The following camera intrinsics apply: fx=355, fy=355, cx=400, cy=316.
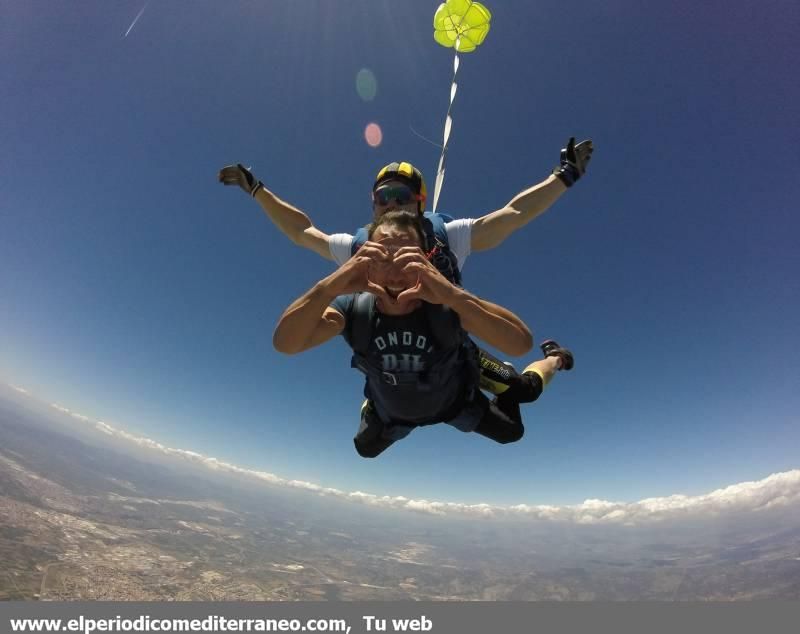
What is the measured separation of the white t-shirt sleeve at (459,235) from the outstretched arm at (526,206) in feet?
0.17

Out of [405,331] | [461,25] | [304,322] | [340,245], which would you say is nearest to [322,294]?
[304,322]

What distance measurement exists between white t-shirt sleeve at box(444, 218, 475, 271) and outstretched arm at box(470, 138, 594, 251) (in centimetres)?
5

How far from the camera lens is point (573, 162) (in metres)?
3.17

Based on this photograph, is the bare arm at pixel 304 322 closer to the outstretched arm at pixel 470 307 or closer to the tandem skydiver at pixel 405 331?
the tandem skydiver at pixel 405 331

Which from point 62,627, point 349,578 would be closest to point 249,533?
point 349,578

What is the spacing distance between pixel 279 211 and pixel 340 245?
92 centimetres

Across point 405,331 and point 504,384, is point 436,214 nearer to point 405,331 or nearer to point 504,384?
point 405,331

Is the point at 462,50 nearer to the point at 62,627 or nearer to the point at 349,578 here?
the point at 62,627

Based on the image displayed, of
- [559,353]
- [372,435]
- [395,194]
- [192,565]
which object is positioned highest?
[395,194]

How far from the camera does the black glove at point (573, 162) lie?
3135 millimetres

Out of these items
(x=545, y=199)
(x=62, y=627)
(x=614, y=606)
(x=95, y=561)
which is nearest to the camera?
(x=545, y=199)

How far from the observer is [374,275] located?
6.66ft

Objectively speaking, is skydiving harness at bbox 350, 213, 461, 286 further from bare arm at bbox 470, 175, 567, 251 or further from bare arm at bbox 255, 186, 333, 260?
bare arm at bbox 255, 186, 333, 260

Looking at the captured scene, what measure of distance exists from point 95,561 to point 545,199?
4887 inches
